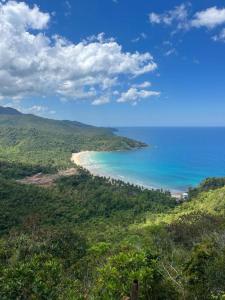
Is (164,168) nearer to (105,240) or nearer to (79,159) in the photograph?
(79,159)

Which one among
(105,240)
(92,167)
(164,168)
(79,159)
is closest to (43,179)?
(92,167)

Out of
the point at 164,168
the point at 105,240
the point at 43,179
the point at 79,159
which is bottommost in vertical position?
the point at 43,179

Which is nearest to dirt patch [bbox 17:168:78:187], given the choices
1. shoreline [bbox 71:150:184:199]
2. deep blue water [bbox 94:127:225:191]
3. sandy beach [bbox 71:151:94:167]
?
shoreline [bbox 71:150:184:199]

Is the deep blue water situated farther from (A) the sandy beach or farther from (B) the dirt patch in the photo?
(B) the dirt patch

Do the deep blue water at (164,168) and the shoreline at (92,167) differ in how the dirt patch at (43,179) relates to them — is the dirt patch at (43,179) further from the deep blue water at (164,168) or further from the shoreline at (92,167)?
the deep blue water at (164,168)

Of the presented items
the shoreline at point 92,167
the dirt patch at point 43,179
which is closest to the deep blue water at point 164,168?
the shoreline at point 92,167

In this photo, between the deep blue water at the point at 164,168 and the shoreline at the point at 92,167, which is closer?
the shoreline at the point at 92,167

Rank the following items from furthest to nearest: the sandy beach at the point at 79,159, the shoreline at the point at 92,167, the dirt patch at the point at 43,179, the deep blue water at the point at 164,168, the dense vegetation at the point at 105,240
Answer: the sandy beach at the point at 79,159 < the deep blue water at the point at 164,168 < the dirt patch at the point at 43,179 < the shoreline at the point at 92,167 < the dense vegetation at the point at 105,240

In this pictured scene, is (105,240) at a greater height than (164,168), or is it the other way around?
(164,168)

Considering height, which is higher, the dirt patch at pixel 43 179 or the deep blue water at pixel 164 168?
the deep blue water at pixel 164 168

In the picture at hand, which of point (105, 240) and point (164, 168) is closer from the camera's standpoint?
point (105, 240)
